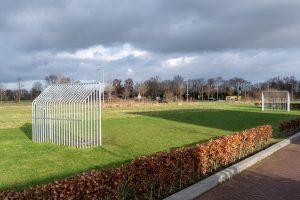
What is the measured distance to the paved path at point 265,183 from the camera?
6770 millimetres

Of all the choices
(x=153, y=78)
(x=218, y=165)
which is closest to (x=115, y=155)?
(x=218, y=165)

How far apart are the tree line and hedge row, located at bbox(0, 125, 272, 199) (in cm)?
9195

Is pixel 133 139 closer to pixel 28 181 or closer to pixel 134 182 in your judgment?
pixel 28 181

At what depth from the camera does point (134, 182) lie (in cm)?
612

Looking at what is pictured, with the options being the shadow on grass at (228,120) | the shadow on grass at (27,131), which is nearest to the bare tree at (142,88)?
the shadow on grass at (228,120)

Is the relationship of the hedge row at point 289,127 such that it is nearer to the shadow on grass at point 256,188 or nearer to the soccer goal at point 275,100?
the shadow on grass at point 256,188

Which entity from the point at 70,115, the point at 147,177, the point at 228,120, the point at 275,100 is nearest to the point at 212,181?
the point at 147,177

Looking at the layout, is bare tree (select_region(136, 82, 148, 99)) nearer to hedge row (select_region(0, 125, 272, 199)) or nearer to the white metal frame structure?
the white metal frame structure

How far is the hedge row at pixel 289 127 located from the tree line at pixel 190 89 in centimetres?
8177

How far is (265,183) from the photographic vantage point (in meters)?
7.81

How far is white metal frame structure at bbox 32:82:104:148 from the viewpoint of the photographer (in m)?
14.2

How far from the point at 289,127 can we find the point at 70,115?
10.3 meters

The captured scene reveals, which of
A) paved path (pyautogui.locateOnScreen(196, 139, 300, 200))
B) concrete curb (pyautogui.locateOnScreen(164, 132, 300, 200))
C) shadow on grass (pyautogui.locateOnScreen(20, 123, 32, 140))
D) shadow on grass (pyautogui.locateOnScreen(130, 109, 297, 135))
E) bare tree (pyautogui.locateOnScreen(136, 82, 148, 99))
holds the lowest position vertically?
shadow on grass (pyautogui.locateOnScreen(130, 109, 297, 135))

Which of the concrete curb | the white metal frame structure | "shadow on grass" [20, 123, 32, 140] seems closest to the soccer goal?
"shadow on grass" [20, 123, 32, 140]
